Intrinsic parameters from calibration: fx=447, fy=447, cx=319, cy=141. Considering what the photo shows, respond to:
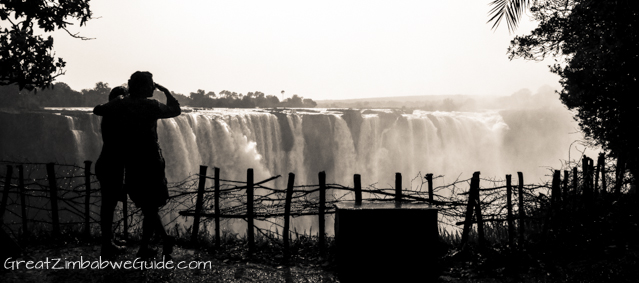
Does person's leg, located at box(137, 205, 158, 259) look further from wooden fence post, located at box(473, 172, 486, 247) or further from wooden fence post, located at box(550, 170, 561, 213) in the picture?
wooden fence post, located at box(550, 170, 561, 213)

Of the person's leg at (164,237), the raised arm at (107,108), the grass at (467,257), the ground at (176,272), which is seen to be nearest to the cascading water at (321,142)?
the grass at (467,257)

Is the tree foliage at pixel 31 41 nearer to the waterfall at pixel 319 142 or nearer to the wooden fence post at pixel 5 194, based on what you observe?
the wooden fence post at pixel 5 194

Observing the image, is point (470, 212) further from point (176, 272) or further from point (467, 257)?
point (176, 272)

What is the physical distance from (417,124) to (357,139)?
617 centimetres

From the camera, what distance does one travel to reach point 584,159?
27.3 feet

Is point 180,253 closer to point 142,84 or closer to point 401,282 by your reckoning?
point 142,84

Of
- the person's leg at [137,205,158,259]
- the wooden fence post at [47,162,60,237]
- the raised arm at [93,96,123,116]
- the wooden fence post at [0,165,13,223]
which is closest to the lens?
the raised arm at [93,96,123,116]

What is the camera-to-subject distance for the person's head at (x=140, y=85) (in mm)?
5246

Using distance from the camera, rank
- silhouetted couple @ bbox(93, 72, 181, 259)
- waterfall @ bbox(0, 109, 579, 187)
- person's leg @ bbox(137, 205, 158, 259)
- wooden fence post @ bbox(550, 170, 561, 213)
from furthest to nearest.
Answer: waterfall @ bbox(0, 109, 579, 187)
wooden fence post @ bbox(550, 170, 561, 213)
person's leg @ bbox(137, 205, 158, 259)
silhouetted couple @ bbox(93, 72, 181, 259)

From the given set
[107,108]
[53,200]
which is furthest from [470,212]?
Answer: [53,200]

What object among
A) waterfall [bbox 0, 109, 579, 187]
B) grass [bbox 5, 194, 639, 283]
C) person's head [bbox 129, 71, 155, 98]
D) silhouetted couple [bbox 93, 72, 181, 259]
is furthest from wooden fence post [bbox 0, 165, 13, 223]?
waterfall [bbox 0, 109, 579, 187]

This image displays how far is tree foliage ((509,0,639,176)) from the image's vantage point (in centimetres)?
832

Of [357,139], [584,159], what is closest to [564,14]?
[584,159]

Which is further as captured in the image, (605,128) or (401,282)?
(605,128)
